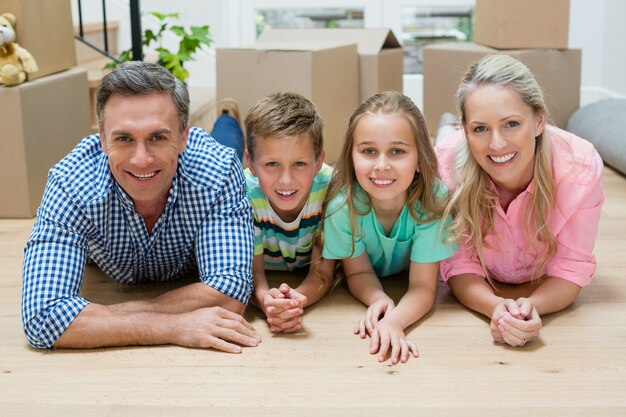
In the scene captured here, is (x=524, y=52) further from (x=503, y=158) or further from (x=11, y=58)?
(x=11, y=58)

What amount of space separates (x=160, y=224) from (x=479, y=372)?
0.74 metres

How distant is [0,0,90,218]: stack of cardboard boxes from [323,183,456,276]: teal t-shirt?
47.4 inches

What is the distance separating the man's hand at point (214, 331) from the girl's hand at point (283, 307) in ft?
0.17

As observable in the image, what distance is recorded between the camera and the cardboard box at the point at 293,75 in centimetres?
A: 282

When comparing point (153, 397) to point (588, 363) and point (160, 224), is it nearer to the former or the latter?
point (160, 224)

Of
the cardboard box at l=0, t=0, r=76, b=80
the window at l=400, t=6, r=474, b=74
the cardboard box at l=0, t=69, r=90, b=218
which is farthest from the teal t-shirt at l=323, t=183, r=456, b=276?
the window at l=400, t=6, r=474, b=74

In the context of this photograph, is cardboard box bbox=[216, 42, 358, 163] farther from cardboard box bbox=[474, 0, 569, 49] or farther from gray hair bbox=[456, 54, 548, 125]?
gray hair bbox=[456, 54, 548, 125]

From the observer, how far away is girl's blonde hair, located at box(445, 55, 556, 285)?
164 centimetres

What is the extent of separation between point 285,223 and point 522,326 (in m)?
0.59

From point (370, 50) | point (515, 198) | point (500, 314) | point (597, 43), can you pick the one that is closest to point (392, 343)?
point (500, 314)

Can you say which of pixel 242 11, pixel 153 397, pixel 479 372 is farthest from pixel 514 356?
pixel 242 11

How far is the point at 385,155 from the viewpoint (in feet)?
5.54

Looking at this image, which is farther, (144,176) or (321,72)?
(321,72)

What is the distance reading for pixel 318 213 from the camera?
1849 mm
